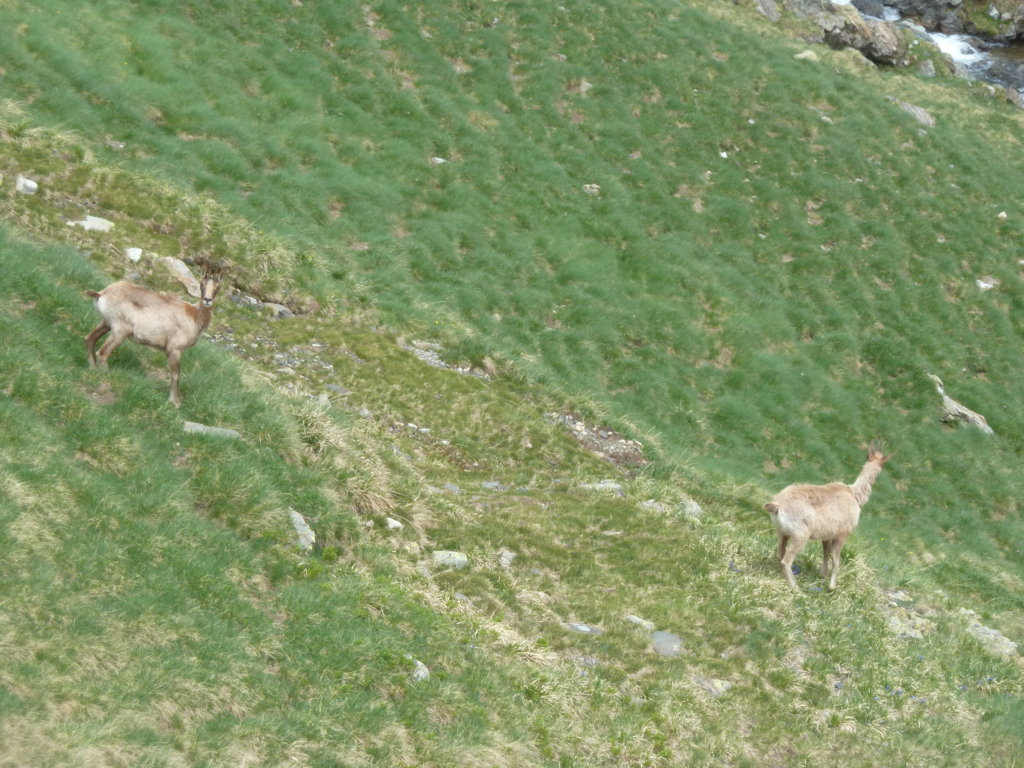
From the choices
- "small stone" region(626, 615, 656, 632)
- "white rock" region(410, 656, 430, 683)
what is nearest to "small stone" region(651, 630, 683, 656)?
"small stone" region(626, 615, 656, 632)

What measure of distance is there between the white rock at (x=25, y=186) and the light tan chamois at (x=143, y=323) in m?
7.91

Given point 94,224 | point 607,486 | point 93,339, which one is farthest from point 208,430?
point 94,224

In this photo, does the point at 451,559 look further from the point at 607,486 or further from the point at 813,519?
the point at 813,519

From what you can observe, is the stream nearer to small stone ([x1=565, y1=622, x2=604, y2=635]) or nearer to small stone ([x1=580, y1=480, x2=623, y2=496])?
small stone ([x1=580, y1=480, x2=623, y2=496])

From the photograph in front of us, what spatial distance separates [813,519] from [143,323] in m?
10.1

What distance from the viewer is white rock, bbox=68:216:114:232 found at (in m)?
18.1

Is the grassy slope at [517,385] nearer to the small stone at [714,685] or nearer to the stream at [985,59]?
the small stone at [714,685]

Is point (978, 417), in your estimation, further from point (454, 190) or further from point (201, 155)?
point (201, 155)

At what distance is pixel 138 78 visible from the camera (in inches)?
925

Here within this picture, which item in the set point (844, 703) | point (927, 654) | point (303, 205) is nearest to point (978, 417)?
point (927, 654)

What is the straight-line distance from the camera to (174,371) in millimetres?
11844

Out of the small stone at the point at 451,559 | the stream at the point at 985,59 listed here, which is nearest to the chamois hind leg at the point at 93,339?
the small stone at the point at 451,559

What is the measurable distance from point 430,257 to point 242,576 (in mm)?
14861

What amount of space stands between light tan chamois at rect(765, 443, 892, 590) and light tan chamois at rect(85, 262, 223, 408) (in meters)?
8.74
